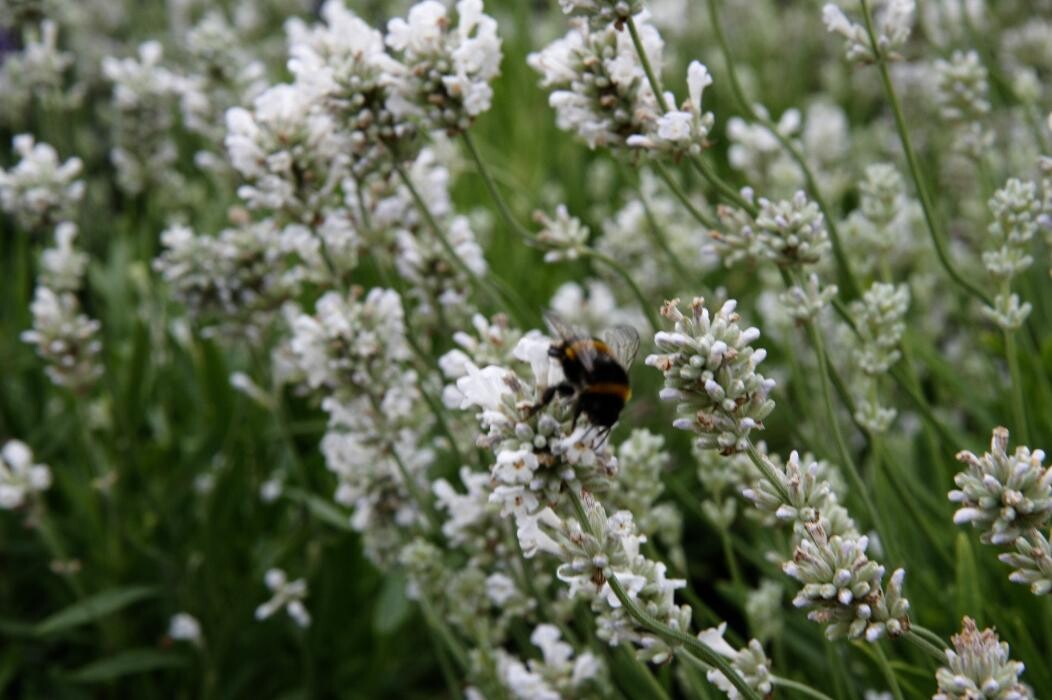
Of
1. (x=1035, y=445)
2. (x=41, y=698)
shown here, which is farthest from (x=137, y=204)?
(x=1035, y=445)

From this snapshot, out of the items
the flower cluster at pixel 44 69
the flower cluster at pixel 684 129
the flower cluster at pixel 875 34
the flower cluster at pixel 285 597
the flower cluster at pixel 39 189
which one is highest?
the flower cluster at pixel 44 69

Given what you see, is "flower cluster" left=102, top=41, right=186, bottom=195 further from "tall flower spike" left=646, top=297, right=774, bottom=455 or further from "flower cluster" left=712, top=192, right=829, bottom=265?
"tall flower spike" left=646, top=297, right=774, bottom=455

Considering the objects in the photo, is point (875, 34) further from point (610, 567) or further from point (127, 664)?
point (127, 664)

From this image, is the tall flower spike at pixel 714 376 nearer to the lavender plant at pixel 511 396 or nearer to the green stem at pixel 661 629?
the lavender plant at pixel 511 396

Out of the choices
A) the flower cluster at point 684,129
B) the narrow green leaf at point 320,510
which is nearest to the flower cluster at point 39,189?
the narrow green leaf at point 320,510

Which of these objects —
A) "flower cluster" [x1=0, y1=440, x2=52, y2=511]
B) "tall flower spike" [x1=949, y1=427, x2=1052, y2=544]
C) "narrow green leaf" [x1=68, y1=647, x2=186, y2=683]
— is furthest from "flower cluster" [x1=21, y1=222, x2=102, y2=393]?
"tall flower spike" [x1=949, y1=427, x2=1052, y2=544]

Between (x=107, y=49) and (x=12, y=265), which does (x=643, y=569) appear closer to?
(x=12, y=265)
